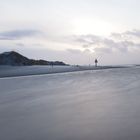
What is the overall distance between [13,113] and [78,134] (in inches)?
147

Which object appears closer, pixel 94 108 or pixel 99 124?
pixel 99 124

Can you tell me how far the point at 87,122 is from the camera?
325 inches

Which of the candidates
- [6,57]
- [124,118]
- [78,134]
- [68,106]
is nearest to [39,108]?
[68,106]

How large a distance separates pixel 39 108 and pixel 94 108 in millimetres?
1945

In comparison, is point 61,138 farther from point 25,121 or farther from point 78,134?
point 25,121

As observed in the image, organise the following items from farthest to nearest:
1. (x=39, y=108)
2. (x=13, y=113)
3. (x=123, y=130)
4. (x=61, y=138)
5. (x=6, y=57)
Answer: (x=6, y=57)
(x=39, y=108)
(x=13, y=113)
(x=123, y=130)
(x=61, y=138)

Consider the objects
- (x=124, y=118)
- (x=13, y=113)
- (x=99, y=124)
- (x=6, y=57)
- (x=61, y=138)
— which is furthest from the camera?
(x=6, y=57)

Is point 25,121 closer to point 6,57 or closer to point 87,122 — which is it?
point 87,122

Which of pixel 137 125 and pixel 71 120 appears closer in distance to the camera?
pixel 137 125

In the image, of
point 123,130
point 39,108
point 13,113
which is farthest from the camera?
point 39,108

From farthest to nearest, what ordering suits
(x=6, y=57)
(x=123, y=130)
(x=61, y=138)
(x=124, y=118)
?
(x=6, y=57), (x=124, y=118), (x=123, y=130), (x=61, y=138)

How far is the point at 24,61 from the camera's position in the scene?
218 ft

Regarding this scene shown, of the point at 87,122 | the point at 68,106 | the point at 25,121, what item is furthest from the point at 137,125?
the point at 68,106

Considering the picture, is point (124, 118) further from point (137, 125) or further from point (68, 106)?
point (68, 106)
